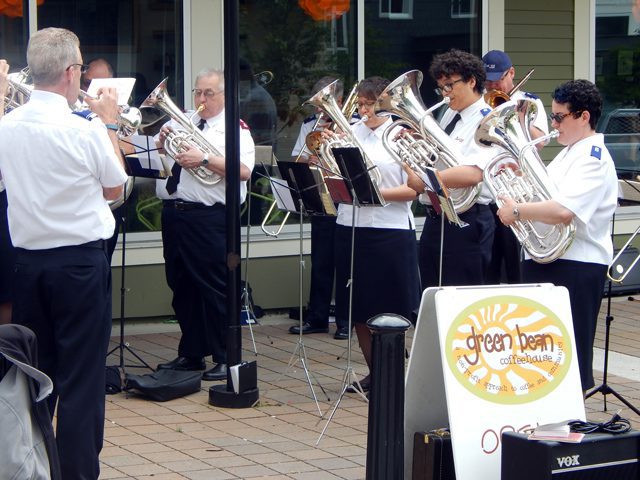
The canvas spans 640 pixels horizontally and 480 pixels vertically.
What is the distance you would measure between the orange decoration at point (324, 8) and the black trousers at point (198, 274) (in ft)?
9.51

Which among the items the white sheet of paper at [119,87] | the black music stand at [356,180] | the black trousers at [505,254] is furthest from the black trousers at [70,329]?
the black trousers at [505,254]

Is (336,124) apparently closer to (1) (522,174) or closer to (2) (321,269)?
(1) (522,174)

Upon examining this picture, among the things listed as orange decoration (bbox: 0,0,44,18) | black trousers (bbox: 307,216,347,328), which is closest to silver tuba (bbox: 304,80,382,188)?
black trousers (bbox: 307,216,347,328)

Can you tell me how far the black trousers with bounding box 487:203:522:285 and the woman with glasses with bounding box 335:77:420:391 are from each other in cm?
103

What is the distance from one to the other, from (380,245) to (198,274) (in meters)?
1.33

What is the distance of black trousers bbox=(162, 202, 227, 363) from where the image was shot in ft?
24.7

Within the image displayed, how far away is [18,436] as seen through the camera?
13.0 feet

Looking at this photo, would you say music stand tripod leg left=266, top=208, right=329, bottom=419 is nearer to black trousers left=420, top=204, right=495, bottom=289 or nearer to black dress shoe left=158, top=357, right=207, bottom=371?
black dress shoe left=158, top=357, right=207, bottom=371

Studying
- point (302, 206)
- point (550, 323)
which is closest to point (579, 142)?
point (550, 323)

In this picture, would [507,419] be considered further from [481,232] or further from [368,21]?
[368,21]

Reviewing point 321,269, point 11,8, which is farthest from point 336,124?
point 11,8

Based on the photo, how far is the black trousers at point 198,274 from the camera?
7543 millimetres

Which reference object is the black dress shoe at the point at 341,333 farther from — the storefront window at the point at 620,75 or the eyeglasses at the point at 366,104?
the storefront window at the point at 620,75

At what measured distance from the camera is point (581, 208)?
18.0ft
